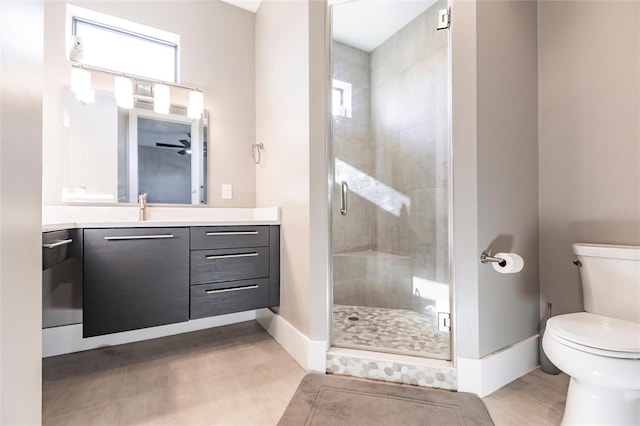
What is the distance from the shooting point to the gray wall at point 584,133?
1460 millimetres

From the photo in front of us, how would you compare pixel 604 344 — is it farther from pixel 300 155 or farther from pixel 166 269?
pixel 166 269

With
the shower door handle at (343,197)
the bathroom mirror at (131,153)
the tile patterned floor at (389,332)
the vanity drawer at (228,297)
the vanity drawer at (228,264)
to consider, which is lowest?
the tile patterned floor at (389,332)

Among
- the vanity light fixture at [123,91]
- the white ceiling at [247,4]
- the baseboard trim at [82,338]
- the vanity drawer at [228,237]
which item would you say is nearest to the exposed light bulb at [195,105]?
the vanity light fixture at [123,91]

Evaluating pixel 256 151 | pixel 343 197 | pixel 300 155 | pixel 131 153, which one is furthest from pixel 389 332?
pixel 131 153

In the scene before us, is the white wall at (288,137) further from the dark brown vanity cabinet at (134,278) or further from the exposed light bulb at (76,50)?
the exposed light bulb at (76,50)

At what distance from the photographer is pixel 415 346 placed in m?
1.70

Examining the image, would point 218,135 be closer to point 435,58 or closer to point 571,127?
point 435,58

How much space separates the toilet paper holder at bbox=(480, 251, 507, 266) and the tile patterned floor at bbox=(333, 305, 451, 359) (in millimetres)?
476

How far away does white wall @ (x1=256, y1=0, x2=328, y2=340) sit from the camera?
168 cm

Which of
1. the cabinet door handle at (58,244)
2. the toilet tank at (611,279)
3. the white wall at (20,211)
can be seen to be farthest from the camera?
the toilet tank at (611,279)

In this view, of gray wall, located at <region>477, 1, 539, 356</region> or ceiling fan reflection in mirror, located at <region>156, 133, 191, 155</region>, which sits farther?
ceiling fan reflection in mirror, located at <region>156, 133, 191, 155</region>

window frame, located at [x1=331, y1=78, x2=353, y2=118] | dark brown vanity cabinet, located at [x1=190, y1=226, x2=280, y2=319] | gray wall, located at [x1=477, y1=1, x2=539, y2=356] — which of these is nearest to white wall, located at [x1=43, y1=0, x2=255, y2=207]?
dark brown vanity cabinet, located at [x1=190, y1=226, x2=280, y2=319]

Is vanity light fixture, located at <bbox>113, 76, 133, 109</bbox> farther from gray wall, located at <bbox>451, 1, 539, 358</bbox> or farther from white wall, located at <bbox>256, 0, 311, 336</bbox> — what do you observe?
gray wall, located at <bbox>451, 1, 539, 358</bbox>

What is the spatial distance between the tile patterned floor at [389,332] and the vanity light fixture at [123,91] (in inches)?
79.2
